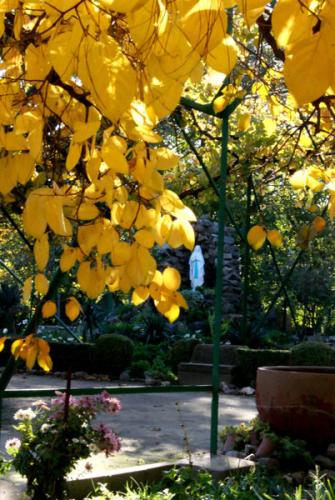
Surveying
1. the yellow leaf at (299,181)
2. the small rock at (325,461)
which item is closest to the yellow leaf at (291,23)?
the yellow leaf at (299,181)

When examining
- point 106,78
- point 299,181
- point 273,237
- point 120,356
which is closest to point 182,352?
point 120,356

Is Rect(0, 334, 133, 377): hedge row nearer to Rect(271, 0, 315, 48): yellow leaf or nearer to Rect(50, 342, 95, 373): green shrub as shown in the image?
Rect(50, 342, 95, 373): green shrub

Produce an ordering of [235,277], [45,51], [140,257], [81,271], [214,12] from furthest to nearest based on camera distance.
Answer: [235,277]
[81,271]
[140,257]
[45,51]
[214,12]

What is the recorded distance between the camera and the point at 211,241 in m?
15.1

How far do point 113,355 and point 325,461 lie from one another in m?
6.41

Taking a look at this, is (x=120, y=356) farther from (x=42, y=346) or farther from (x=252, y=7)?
(x=252, y=7)

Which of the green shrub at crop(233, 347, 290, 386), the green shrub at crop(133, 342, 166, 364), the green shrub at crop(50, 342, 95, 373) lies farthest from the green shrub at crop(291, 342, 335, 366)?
the green shrub at crop(50, 342, 95, 373)

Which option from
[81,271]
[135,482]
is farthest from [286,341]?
[81,271]

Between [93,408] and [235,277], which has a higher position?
[235,277]

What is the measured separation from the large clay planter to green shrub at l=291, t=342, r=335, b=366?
409 centimetres

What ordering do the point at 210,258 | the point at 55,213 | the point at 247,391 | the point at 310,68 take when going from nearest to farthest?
the point at 310,68, the point at 55,213, the point at 247,391, the point at 210,258

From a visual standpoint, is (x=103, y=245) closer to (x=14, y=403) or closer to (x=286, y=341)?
(x=14, y=403)

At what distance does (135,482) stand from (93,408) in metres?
0.32

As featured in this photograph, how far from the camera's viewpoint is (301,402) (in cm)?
370
